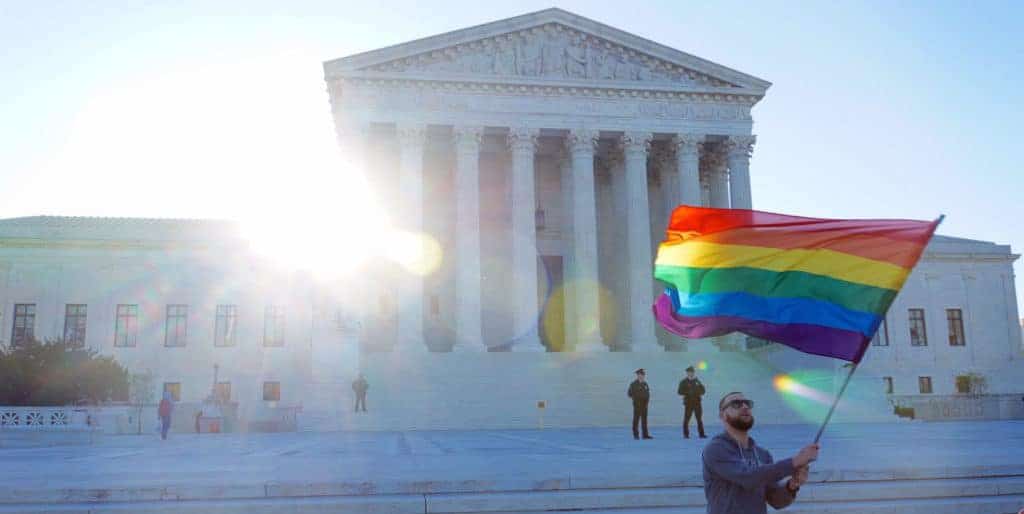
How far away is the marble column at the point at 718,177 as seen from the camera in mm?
45625

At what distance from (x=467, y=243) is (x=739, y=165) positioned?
14.1 meters

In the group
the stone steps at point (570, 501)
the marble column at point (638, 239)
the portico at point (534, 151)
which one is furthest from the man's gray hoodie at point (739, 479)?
the marble column at point (638, 239)

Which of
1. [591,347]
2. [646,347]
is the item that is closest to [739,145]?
[646,347]

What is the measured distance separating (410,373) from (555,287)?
45.7 ft

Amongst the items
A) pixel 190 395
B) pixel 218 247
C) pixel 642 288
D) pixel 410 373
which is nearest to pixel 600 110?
pixel 642 288

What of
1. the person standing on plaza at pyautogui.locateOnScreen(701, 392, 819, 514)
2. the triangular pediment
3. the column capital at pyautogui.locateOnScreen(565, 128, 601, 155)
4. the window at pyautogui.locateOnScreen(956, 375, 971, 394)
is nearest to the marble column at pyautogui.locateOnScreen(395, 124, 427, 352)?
the triangular pediment

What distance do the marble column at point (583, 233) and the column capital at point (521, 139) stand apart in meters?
1.95

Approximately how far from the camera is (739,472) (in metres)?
5.55

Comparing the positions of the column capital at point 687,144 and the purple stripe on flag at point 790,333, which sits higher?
the column capital at point 687,144

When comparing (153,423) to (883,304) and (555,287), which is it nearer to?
(555,287)

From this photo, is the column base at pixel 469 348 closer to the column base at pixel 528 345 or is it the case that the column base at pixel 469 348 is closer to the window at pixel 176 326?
the column base at pixel 528 345

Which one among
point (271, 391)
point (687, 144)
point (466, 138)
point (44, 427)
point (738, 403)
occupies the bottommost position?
point (44, 427)

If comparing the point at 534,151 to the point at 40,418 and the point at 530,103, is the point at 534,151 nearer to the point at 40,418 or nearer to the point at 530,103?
the point at 530,103

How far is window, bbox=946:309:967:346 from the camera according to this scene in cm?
5362
